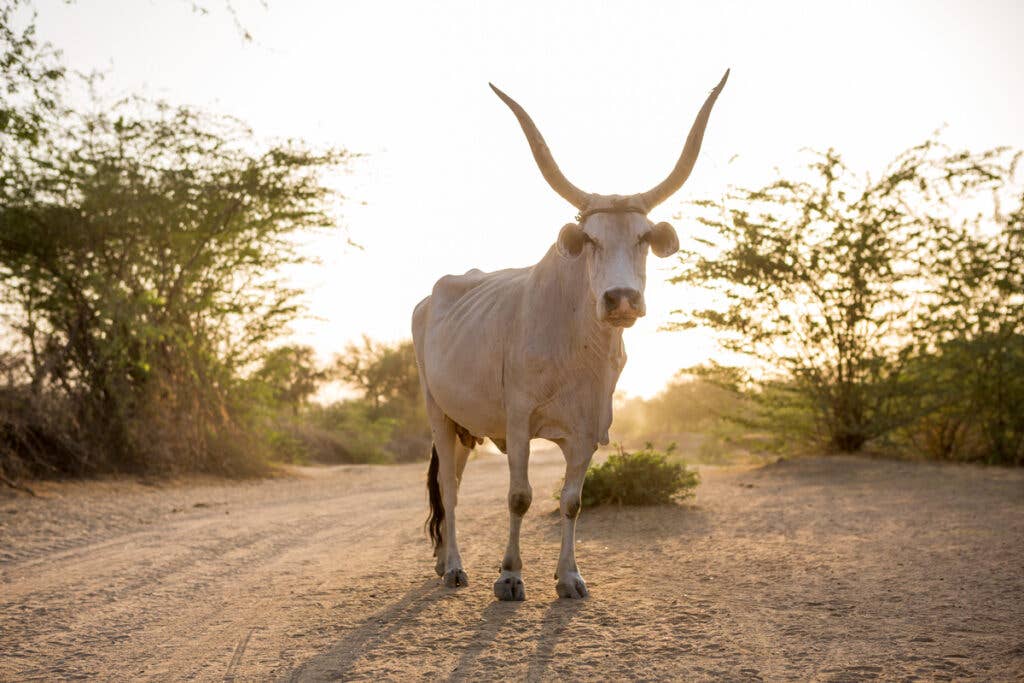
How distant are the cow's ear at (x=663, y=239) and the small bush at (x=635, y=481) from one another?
409cm

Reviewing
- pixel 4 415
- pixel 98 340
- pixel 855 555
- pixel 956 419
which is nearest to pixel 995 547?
pixel 855 555

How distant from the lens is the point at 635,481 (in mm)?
8266

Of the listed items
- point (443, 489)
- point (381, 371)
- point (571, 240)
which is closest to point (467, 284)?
point (443, 489)

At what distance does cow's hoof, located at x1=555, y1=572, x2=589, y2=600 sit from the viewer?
472cm

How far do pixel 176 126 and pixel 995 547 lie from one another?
11496 millimetres

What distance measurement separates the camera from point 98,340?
11.9 meters

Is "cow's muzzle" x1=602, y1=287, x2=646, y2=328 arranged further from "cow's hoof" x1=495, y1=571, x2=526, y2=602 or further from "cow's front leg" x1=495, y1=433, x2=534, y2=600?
"cow's hoof" x1=495, y1=571, x2=526, y2=602

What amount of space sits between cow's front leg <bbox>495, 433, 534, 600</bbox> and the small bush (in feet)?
11.2

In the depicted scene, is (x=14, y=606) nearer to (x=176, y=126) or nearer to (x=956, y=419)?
(x=176, y=126)

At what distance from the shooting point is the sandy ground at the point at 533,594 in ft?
11.5

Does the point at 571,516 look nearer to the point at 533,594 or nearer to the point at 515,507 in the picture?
the point at 515,507

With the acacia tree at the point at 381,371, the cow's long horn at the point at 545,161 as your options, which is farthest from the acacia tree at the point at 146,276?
the acacia tree at the point at 381,371

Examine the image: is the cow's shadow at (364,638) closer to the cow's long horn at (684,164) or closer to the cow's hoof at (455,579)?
the cow's hoof at (455,579)

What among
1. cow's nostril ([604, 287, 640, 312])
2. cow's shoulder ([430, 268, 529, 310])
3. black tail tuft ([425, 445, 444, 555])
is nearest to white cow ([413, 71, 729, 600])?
cow's nostril ([604, 287, 640, 312])
